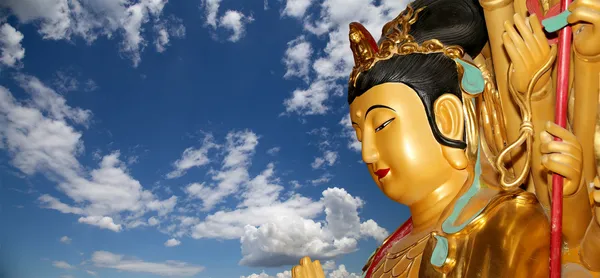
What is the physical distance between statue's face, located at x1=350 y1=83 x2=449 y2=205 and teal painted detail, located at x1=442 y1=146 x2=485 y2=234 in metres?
0.11

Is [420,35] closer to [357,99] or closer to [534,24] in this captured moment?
[357,99]

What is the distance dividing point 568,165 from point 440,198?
0.66 m

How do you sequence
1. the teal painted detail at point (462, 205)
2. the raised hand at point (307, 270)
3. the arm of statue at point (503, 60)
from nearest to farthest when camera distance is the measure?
the teal painted detail at point (462, 205), the arm of statue at point (503, 60), the raised hand at point (307, 270)

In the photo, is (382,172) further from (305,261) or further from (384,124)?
(305,261)

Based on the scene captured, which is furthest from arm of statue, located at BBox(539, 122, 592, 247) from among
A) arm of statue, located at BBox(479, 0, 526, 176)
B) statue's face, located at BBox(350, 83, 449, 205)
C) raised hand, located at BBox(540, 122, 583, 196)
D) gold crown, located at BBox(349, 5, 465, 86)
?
gold crown, located at BBox(349, 5, 465, 86)

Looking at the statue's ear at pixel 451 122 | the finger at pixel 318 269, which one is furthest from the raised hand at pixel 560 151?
the finger at pixel 318 269

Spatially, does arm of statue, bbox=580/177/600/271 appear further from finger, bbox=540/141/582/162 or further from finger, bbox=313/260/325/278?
finger, bbox=313/260/325/278

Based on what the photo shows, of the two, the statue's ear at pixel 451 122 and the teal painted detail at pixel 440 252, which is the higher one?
the statue's ear at pixel 451 122

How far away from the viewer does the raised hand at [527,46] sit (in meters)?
1.67

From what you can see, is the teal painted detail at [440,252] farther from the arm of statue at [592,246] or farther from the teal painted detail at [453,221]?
the arm of statue at [592,246]

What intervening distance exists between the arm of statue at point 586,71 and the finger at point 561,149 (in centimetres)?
28

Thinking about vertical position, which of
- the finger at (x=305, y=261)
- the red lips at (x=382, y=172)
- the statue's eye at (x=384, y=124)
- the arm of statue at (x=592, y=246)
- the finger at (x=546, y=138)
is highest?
the statue's eye at (x=384, y=124)

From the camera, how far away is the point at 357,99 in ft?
7.30

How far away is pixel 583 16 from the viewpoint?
4.73ft
